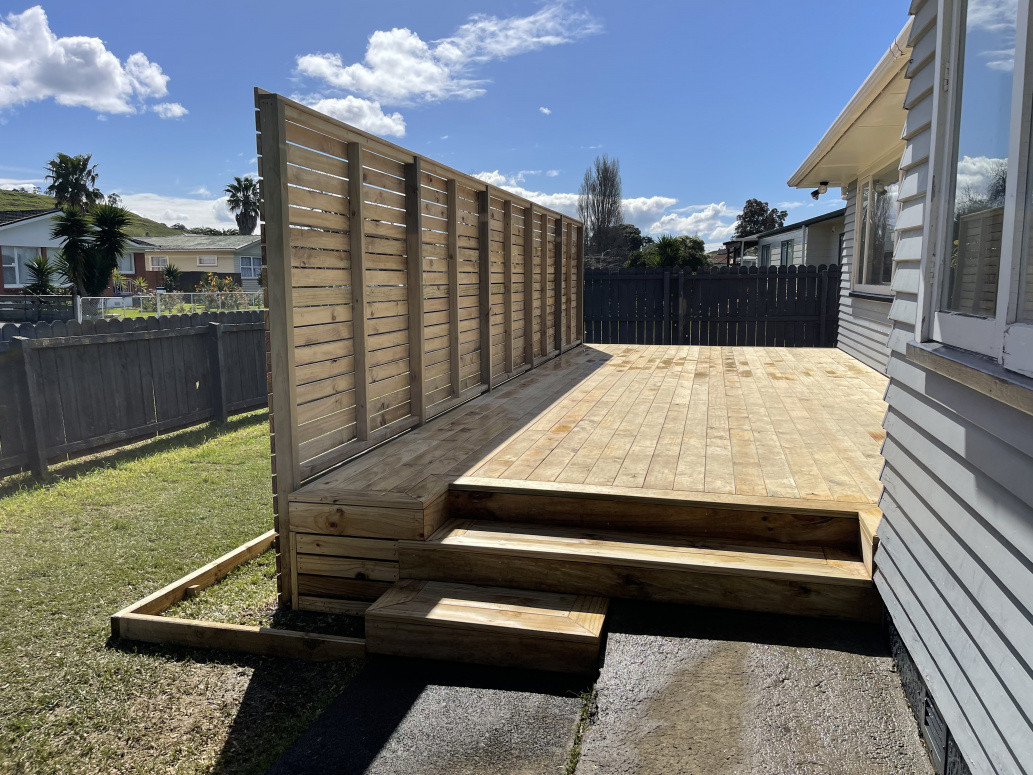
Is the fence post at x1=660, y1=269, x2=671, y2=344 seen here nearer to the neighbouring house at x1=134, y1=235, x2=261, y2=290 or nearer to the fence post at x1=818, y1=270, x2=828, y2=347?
the fence post at x1=818, y1=270, x2=828, y2=347

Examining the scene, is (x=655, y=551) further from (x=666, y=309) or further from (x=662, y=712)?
(x=666, y=309)

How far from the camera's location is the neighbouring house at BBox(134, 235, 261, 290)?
38938 mm

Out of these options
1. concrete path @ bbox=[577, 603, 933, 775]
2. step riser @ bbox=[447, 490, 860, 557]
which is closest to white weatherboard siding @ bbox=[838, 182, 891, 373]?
step riser @ bbox=[447, 490, 860, 557]

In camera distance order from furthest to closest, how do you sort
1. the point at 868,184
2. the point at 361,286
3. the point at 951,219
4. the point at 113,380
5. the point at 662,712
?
the point at 868,184, the point at 113,380, the point at 361,286, the point at 662,712, the point at 951,219

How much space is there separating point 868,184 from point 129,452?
7633 mm

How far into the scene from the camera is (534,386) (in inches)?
245

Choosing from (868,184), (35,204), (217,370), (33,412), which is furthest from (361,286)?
(35,204)

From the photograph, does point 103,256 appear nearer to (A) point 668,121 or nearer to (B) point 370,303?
(A) point 668,121

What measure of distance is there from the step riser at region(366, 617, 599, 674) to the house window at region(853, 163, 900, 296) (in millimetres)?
5158

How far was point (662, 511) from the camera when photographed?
291 centimetres

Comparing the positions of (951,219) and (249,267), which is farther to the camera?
(249,267)

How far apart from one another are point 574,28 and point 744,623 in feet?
56.9

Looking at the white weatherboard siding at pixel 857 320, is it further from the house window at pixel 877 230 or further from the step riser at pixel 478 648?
the step riser at pixel 478 648

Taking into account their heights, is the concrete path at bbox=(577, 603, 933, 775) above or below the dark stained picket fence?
below
